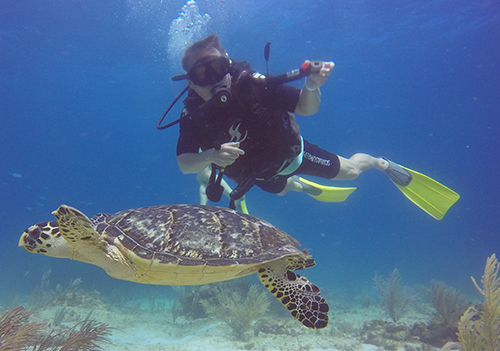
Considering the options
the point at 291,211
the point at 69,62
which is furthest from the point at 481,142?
the point at 69,62

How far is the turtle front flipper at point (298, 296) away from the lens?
7.75 ft

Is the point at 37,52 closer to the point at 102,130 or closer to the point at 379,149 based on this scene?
the point at 102,130

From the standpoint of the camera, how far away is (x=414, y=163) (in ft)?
211

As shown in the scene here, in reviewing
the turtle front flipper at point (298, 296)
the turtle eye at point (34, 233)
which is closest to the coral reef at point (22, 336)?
the turtle eye at point (34, 233)

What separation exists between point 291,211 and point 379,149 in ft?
107

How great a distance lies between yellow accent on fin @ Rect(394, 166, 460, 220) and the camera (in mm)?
6388

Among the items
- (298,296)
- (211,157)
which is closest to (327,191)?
(211,157)

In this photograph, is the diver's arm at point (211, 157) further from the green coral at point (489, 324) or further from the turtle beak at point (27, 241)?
the green coral at point (489, 324)

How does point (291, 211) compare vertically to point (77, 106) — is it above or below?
above

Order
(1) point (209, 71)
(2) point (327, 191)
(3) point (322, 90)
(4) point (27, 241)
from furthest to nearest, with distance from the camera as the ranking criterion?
(3) point (322, 90), (2) point (327, 191), (1) point (209, 71), (4) point (27, 241)

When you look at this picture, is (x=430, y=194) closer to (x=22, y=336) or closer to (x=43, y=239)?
(x=43, y=239)

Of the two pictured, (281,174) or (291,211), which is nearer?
(281,174)

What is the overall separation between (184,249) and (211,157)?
155cm

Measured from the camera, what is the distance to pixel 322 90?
1296 inches
